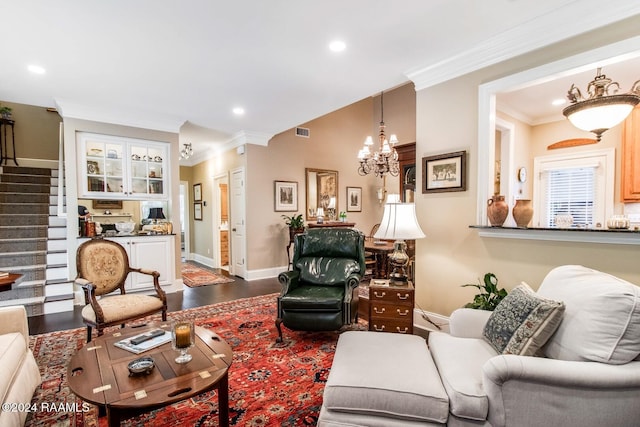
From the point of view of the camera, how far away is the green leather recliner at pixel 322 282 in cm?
274

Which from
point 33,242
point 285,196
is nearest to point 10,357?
point 33,242

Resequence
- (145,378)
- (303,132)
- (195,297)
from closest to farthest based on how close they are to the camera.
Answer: (145,378) < (195,297) < (303,132)

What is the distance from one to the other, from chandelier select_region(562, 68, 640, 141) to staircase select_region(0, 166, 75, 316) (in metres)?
5.74

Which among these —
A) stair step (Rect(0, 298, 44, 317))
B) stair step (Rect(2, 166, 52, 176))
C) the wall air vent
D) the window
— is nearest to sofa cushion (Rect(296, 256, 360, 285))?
the window

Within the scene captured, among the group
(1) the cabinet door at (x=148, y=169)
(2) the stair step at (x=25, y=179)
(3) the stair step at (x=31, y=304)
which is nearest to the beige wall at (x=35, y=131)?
(2) the stair step at (x=25, y=179)

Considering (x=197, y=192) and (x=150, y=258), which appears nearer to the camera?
(x=150, y=258)

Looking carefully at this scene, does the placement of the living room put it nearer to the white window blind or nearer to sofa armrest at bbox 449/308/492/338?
the white window blind

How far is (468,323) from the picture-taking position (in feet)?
6.39

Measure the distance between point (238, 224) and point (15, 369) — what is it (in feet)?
13.6

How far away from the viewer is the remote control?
184 cm

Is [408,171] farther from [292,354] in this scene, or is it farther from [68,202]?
[68,202]

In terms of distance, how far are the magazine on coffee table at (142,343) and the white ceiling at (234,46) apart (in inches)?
88.4

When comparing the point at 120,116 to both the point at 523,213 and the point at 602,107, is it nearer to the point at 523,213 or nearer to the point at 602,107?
the point at 523,213

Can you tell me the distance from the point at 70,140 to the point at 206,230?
3455mm
